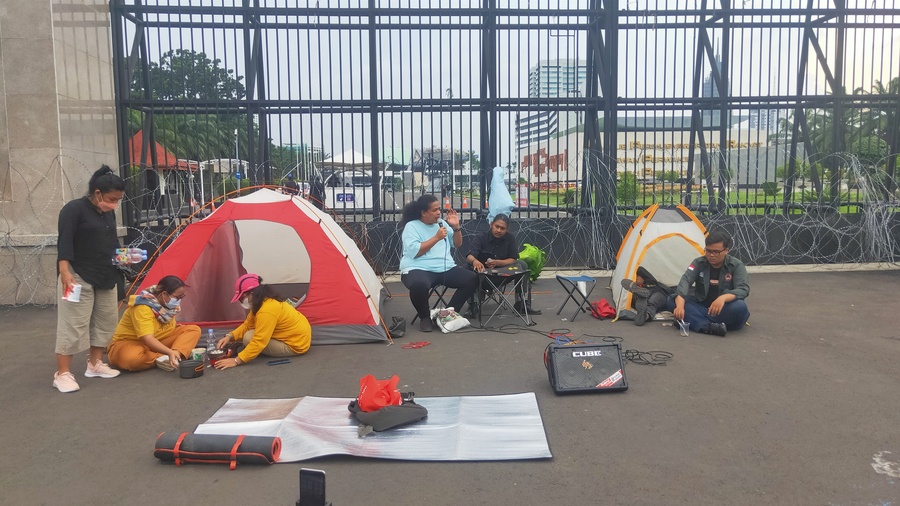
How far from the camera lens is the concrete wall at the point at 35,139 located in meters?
8.37

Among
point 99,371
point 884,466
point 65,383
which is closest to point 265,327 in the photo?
point 99,371

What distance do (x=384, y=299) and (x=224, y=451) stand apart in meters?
4.86

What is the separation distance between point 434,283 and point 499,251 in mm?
1021

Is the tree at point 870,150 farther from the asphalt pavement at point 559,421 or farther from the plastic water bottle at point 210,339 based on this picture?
the plastic water bottle at point 210,339

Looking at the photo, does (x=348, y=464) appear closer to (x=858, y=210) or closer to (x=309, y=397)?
(x=309, y=397)

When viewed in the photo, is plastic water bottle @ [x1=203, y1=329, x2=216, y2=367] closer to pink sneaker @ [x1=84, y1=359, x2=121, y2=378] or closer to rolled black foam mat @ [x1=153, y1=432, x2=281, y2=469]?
pink sneaker @ [x1=84, y1=359, x2=121, y2=378]

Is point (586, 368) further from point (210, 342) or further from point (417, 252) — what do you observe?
point (210, 342)

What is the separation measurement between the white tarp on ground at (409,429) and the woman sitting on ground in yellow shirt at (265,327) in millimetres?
1027

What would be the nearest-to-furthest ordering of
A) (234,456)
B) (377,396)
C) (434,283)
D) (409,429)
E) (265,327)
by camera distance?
(234,456), (409,429), (377,396), (265,327), (434,283)

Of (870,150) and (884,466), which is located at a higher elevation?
(870,150)

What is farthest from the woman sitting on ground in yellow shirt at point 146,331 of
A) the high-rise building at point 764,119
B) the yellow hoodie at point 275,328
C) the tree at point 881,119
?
the tree at point 881,119

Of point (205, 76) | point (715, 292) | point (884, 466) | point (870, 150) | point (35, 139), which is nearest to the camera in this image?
point (884, 466)

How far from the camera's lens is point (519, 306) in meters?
7.81

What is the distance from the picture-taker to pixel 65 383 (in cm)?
523
